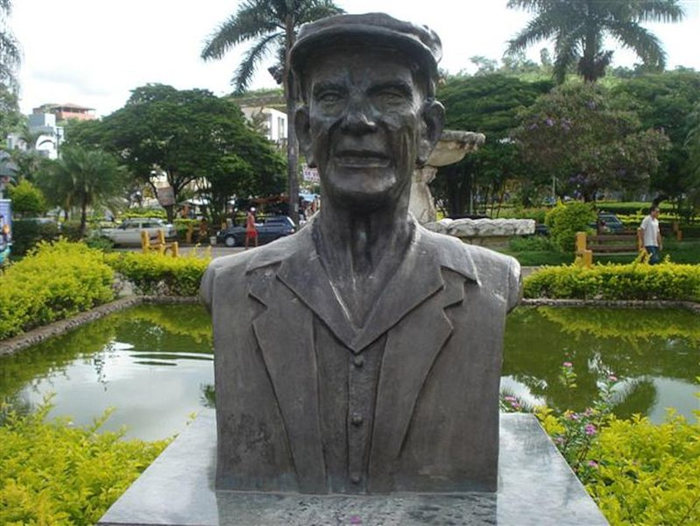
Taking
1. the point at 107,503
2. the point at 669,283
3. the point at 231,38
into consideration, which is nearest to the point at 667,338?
the point at 669,283

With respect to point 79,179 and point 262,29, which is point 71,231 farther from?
point 262,29

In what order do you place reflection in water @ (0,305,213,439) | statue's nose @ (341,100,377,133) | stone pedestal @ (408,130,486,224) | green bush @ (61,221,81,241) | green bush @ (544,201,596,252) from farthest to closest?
green bush @ (61,221,81,241), green bush @ (544,201,596,252), stone pedestal @ (408,130,486,224), reflection in water @ (0,305,213,439), statue's nose @ (341,100,377,133)

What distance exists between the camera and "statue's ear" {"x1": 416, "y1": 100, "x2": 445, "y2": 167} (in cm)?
235

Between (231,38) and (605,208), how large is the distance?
1933 cm

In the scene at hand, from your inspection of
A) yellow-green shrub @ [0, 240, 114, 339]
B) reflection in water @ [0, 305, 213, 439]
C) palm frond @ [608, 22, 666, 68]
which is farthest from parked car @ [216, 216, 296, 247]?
reflection in water @ [0, 305, 213, 439]

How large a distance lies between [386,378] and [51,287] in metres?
8.73

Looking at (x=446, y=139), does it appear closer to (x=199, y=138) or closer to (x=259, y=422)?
(x=259, y=422)

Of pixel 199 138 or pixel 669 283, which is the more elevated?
pixel 199 138

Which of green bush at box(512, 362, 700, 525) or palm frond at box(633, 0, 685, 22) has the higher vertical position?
palm frond at box(633, 0, 685, 22)

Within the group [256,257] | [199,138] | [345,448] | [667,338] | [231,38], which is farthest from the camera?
[199,138]

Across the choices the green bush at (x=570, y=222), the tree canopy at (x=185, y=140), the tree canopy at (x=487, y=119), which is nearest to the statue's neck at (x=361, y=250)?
the green bush at (x=570, y=222)

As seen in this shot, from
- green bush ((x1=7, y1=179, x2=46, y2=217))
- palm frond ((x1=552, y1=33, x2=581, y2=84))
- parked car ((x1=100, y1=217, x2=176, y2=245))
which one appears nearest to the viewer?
palm frond ((x1=552, y1=33, x2=581, y2=84))

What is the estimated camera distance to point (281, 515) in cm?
207

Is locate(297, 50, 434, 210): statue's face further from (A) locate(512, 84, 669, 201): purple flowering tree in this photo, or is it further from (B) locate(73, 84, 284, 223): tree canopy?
(B) locate(73, 84, 284, 223): tree canopy
